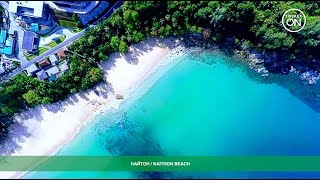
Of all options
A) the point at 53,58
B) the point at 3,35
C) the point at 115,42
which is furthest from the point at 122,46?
the point at 3,35

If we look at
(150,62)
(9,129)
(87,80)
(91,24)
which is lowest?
(9,129)

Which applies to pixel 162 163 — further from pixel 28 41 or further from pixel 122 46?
pixel 28 41

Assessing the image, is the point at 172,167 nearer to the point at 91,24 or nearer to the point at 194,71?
the point at 194,71

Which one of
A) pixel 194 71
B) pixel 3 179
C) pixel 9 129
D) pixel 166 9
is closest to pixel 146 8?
pixel 166 9

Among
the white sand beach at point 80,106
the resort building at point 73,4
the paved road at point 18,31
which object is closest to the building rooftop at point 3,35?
the paved road at point 18,31

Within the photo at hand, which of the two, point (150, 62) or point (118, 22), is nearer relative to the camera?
point (118, 22)
